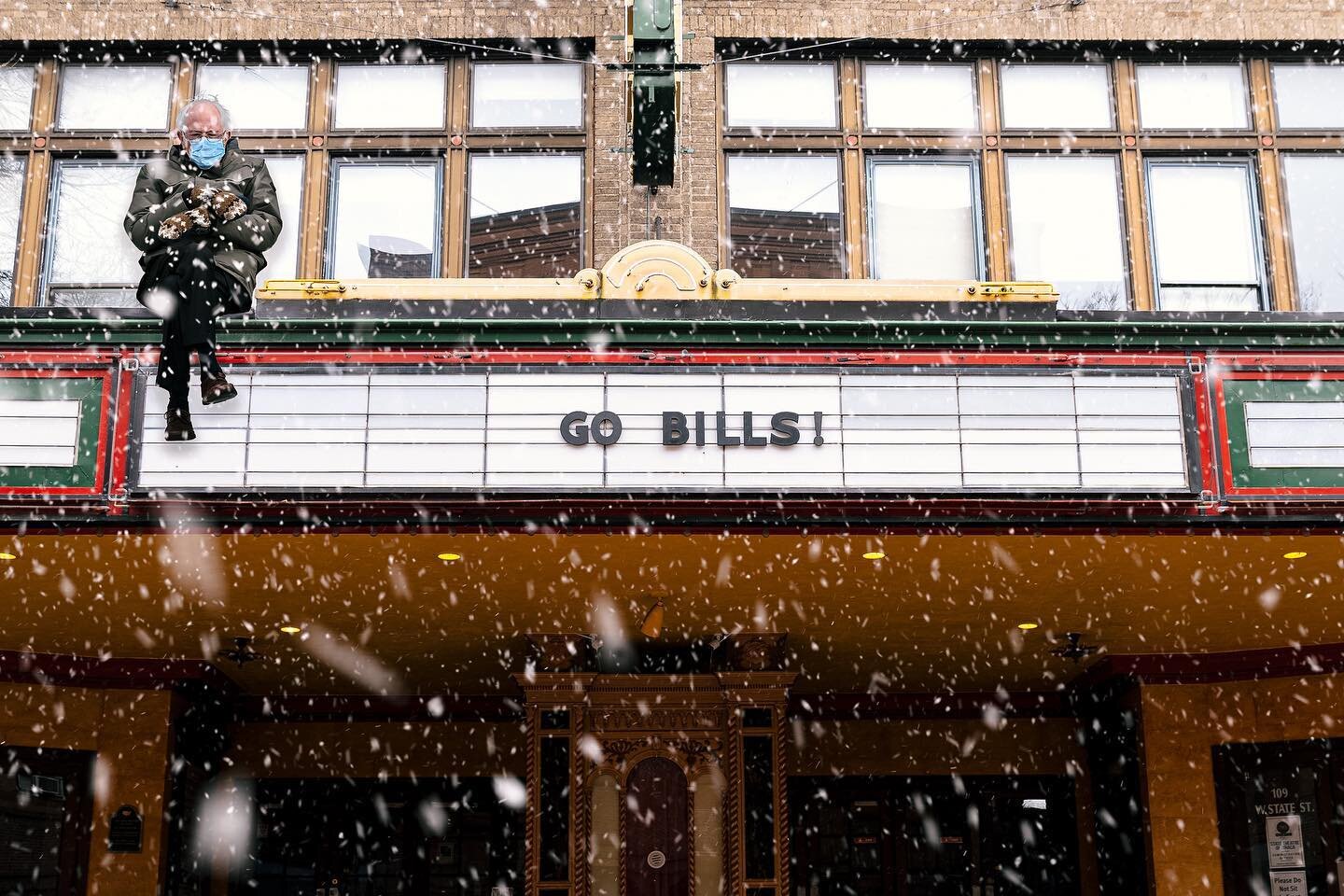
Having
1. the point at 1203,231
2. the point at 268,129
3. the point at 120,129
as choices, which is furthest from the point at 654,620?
the point at 120,129

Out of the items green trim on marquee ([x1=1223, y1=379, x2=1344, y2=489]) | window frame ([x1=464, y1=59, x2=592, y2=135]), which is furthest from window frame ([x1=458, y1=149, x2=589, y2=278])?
green trim on marquee ([x1=1223, y1=379, x2=1344, y2=489])

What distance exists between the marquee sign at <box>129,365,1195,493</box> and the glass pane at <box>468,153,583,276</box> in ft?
13.7

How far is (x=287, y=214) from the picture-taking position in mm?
14508

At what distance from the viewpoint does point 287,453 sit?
10.3m

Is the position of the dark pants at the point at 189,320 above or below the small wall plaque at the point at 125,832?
above

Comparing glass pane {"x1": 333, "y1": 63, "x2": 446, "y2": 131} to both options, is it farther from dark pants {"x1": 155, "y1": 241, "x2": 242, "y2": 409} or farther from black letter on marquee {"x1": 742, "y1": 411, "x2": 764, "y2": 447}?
black letter on marquee {"x1": 742, "y1": 411, "x2": 764, "y2": 447}

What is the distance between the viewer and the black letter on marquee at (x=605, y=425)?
33.8 ft

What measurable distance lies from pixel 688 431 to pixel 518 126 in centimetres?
571

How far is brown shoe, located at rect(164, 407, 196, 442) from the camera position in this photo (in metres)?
9.94

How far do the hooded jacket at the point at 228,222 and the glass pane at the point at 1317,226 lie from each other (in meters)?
10.1

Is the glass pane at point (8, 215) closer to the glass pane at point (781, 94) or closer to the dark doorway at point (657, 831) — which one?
the glass pane at point (781, 94)

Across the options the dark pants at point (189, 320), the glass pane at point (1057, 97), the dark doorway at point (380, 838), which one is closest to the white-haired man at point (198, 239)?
the dark pants at point (189, 320)

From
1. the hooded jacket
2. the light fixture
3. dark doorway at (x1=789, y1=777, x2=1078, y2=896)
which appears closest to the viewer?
the hooded jacket

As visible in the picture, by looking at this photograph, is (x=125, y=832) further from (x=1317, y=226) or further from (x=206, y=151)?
(x=1317, y=226)
